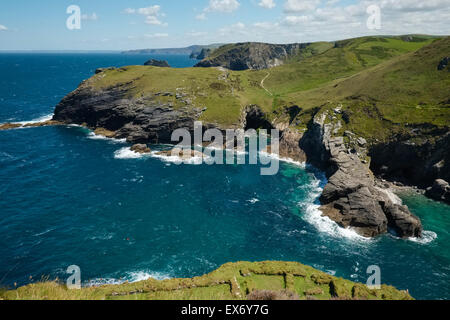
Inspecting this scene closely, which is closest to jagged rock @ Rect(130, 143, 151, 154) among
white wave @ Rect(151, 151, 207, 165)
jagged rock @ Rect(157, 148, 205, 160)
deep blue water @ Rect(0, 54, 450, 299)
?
white wave @ Rect(151, 151, 207, 165)

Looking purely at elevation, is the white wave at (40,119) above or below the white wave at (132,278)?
above

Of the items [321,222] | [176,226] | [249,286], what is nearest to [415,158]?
[321,222]

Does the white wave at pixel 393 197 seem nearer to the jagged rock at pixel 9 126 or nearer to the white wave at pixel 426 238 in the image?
the white wave at pixel 426 238

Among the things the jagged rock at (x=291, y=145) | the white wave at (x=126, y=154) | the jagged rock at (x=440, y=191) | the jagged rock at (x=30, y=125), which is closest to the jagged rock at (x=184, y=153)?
the white wave at (x=126, y=154)

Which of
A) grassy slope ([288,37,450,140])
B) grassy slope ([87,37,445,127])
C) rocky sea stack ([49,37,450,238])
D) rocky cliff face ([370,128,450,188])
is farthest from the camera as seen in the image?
grassy slope ([87,37,445,127])

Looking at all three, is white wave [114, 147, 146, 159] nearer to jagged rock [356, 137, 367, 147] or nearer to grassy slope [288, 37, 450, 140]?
jagged rock [356, 137, 367, 147]

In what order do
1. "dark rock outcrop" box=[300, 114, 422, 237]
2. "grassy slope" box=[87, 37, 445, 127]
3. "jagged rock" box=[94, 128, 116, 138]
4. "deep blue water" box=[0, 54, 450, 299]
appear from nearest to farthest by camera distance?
"deep blue water" box=[0, 54, 450, 299]
"dark rock outcrop" box=[300, 114, 422, 237]
"jagged rock" box=[94, 128, 116, 138]
"grassy slope" box=[87, 37, 445, 127]
